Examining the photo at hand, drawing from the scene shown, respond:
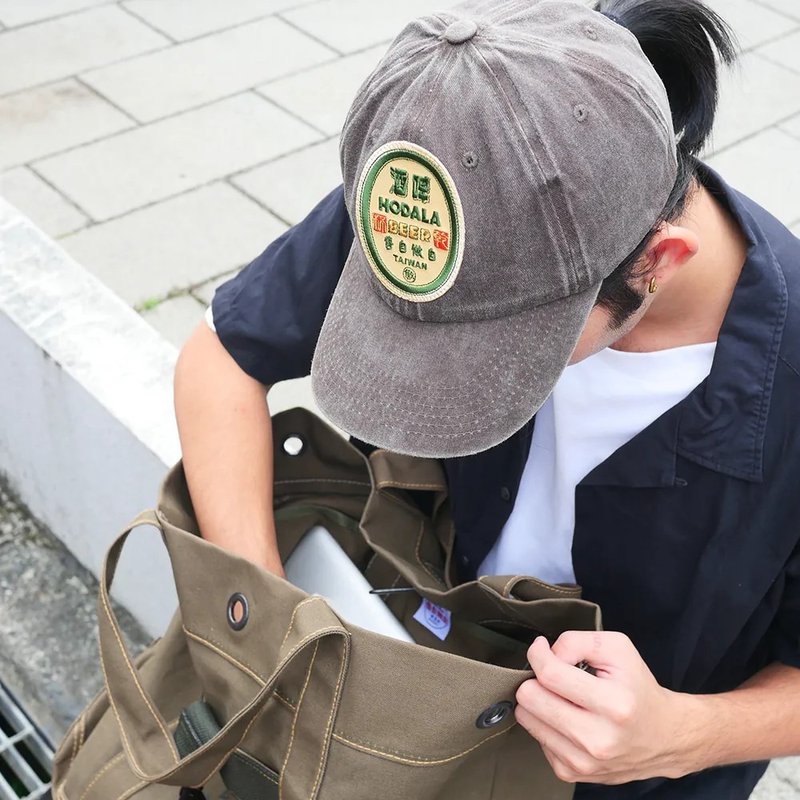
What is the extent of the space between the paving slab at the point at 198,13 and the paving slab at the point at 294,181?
107 centimetres

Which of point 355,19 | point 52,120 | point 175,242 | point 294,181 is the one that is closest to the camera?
point 175,242

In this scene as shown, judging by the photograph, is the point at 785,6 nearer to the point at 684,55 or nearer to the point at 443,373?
the point at 684,55

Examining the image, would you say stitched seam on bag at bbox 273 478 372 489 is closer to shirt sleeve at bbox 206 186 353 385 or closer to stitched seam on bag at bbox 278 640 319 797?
shirt sleeve at bbox 206 186 353 385

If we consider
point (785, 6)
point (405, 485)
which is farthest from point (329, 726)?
point (785, 6)

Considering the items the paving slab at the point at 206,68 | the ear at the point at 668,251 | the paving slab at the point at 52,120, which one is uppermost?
the ear at the point at 668,251

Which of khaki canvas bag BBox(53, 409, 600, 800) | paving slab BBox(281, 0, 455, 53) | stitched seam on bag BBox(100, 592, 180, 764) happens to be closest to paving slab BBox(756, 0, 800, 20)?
paving slab BBox(281, 0, 455, 53)

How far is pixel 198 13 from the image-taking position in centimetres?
487

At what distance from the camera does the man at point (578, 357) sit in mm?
1147

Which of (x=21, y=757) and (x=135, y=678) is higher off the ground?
(x=135, y=678)

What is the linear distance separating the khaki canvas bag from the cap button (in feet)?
2.11

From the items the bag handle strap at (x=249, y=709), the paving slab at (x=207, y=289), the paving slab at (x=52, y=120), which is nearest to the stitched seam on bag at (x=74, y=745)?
the bag handle strap at (x=249, y=709)

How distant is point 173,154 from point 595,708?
10.3 feet

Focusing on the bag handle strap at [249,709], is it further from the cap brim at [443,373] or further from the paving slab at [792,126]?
the paving slab at [792,126]

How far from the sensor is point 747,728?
142 centimetres
